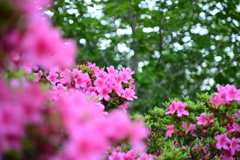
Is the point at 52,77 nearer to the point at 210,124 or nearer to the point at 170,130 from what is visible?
the point at 170,130

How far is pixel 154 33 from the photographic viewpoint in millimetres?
4637

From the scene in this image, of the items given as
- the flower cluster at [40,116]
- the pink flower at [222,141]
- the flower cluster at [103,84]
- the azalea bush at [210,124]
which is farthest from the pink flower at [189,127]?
the flower cluster at [40,116]

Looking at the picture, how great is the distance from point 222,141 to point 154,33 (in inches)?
113

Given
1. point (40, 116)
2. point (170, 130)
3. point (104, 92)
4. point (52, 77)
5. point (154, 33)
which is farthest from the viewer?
point (154, 33)

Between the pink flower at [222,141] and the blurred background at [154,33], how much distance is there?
1.96 metres

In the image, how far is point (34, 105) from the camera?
2.62ft

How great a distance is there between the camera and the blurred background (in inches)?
159

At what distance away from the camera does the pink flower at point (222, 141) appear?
197 cm

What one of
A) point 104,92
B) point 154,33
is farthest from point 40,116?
point 154,33

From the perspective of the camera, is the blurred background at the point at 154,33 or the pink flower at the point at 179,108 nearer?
the pink flower at the point at 179,108

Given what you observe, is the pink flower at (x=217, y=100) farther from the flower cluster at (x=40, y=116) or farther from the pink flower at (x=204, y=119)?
the flower cluster at (x=40, y=116)

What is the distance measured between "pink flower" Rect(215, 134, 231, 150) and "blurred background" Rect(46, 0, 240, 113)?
1960 millimetres

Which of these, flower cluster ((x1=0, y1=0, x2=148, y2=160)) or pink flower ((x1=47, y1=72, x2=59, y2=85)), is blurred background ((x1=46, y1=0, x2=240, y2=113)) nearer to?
pink flower ((x1=47, y1=72, x2=59, y2=85))

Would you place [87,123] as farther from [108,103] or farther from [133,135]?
[108,103]
